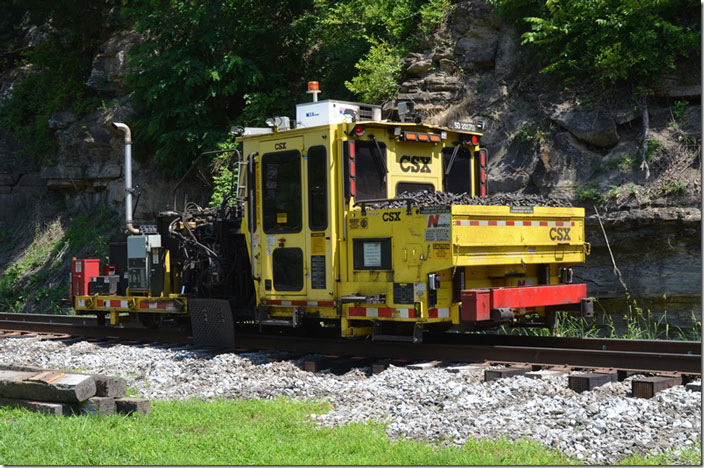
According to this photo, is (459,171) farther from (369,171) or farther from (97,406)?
(97,406)

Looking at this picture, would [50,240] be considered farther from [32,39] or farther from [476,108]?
[476,108]

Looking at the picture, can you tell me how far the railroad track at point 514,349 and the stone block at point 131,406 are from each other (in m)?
3.67

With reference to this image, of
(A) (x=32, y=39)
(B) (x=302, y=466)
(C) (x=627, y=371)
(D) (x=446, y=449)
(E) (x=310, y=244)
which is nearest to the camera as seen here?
(B) (x=302, y=466)

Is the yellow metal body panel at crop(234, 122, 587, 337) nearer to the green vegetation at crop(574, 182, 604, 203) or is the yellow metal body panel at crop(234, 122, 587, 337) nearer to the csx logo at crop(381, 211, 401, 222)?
the csx logo at crop(381, 211, 401, 222)

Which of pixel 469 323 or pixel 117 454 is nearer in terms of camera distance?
pixel 117 454

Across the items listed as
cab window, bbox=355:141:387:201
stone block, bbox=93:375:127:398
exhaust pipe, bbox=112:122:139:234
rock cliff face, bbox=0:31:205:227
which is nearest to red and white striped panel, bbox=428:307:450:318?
cab window, bbox=355:141:387:201

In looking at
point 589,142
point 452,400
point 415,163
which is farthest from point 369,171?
point 589,142

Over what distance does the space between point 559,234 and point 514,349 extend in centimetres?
190

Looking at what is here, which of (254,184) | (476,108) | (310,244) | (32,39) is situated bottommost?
(310,244)

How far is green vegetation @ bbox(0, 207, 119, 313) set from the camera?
2288 centimetres

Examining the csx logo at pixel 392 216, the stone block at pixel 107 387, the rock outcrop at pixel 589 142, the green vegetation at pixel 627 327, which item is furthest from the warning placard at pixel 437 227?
the green vegetation at pixel 627 327

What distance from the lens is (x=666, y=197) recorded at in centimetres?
Answer: 1402

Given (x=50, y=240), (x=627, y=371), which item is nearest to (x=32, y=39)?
(x=50, y=240)

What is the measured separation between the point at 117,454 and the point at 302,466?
1.52m
